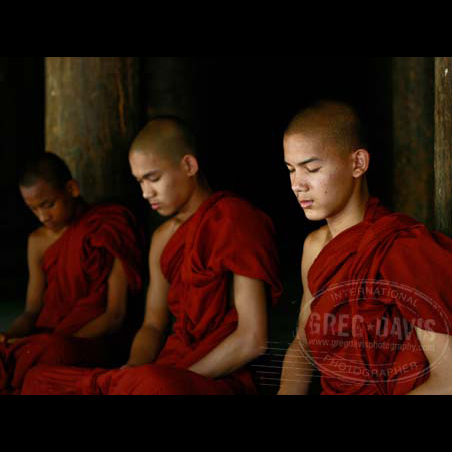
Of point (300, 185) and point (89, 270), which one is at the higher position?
point (300, 185)

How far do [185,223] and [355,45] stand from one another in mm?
1078

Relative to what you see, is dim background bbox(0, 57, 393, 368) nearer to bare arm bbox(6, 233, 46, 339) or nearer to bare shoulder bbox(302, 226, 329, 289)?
bare arm bbox(6, 233, 46, 339)

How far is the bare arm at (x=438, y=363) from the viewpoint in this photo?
2.42 meters

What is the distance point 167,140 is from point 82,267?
2.97ft

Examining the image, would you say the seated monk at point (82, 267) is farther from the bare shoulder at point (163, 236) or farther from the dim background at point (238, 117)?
the dim background at point (238, 117)

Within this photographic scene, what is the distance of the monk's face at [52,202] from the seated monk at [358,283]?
5.12 ft

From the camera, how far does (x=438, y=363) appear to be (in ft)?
7.98

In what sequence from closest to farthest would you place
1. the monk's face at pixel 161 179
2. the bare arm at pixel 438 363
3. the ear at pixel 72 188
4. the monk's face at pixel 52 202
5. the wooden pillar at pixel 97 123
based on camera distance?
the bare arm at pixel 438 363
the monk's face at pixel 161 179
the monk's face at pixel 52 202
the ear at pixel 72 188
the wooden pillar at pixel 97 123

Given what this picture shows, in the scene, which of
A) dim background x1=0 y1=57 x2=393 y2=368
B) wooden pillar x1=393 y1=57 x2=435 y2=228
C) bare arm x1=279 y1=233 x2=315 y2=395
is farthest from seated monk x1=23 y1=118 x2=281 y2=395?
wooden pillar x1=393 y1=57 x2=435 y2=228

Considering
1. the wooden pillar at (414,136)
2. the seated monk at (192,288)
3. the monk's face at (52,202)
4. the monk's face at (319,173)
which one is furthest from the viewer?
the wooden pillar at (414,136)

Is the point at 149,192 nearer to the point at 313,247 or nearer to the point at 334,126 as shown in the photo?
the point at 313,247

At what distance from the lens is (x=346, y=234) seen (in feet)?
8.92

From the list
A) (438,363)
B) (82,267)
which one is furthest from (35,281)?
(438,363)

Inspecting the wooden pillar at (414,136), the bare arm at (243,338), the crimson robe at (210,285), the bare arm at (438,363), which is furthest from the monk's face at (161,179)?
the wooden pillar at (414,136)
